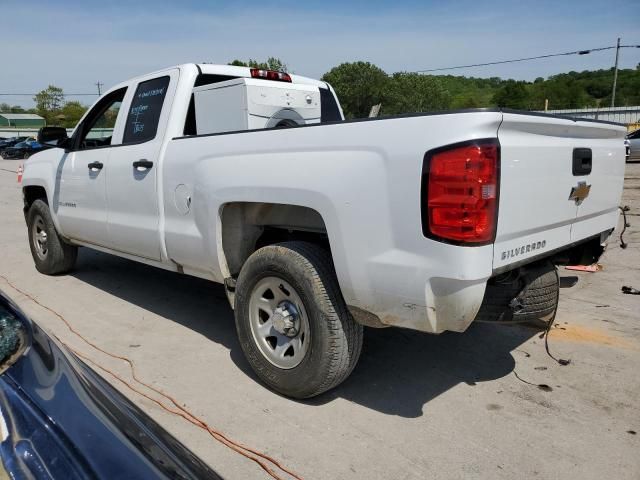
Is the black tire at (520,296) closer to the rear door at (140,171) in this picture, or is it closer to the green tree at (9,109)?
the rear door at (140,171)

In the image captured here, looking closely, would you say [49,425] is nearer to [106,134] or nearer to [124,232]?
[124,232]

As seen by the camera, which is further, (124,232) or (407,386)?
(124,232)

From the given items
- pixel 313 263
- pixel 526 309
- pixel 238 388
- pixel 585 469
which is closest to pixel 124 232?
pixel 238 388

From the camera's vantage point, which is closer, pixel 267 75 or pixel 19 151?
pixel 267 75

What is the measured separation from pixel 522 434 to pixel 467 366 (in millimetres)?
867

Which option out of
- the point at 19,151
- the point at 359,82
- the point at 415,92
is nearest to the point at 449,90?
the point at 415,92

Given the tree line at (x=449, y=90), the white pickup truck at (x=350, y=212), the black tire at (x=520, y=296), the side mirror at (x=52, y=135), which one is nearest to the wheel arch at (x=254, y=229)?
the white pickup truck at (x=350, y=212)

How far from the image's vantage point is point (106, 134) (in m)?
5.28

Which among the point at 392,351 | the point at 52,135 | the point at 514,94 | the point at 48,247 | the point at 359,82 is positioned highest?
the point at 359,82

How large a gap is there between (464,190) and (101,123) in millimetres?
4089

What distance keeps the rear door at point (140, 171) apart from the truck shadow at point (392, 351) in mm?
773

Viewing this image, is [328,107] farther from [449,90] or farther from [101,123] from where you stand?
[449,90]

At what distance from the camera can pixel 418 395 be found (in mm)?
3395

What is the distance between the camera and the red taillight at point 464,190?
2.41 m
